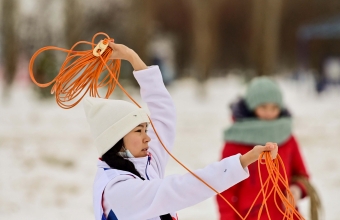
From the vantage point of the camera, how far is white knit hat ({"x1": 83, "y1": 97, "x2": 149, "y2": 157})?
155 cm

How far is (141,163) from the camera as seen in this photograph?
1591mm

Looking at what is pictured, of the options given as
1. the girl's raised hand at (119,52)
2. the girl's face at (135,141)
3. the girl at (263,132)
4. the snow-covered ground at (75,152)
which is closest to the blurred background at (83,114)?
the snow-covered ground at (75,152)

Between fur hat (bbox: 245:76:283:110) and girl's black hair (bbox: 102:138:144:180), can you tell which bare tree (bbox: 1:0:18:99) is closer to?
fur hat (bbox: 245:76:283:110)

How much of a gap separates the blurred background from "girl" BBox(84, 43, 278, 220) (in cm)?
260

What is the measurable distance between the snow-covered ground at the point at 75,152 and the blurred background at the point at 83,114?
0.5 inches

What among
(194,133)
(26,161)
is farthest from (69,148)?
(194,133)

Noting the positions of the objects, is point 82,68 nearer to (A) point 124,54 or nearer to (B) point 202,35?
(A) point 124,54

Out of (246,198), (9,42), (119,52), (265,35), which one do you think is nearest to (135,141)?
(119,52)

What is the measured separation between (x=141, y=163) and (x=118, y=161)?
0.10 meters

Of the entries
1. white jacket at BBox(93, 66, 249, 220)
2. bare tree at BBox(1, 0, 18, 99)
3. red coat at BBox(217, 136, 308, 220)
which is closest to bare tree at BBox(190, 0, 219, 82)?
bare tree at BBox(1, 0, 18, 99)

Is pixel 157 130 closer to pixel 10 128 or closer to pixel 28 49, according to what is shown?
pixel 10 128

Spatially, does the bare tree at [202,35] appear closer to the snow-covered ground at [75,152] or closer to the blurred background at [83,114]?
the blurred background at [83,114]

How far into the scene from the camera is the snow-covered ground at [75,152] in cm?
458

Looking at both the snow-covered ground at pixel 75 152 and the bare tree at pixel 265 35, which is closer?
the snow-covered ground at pixel 75 152
